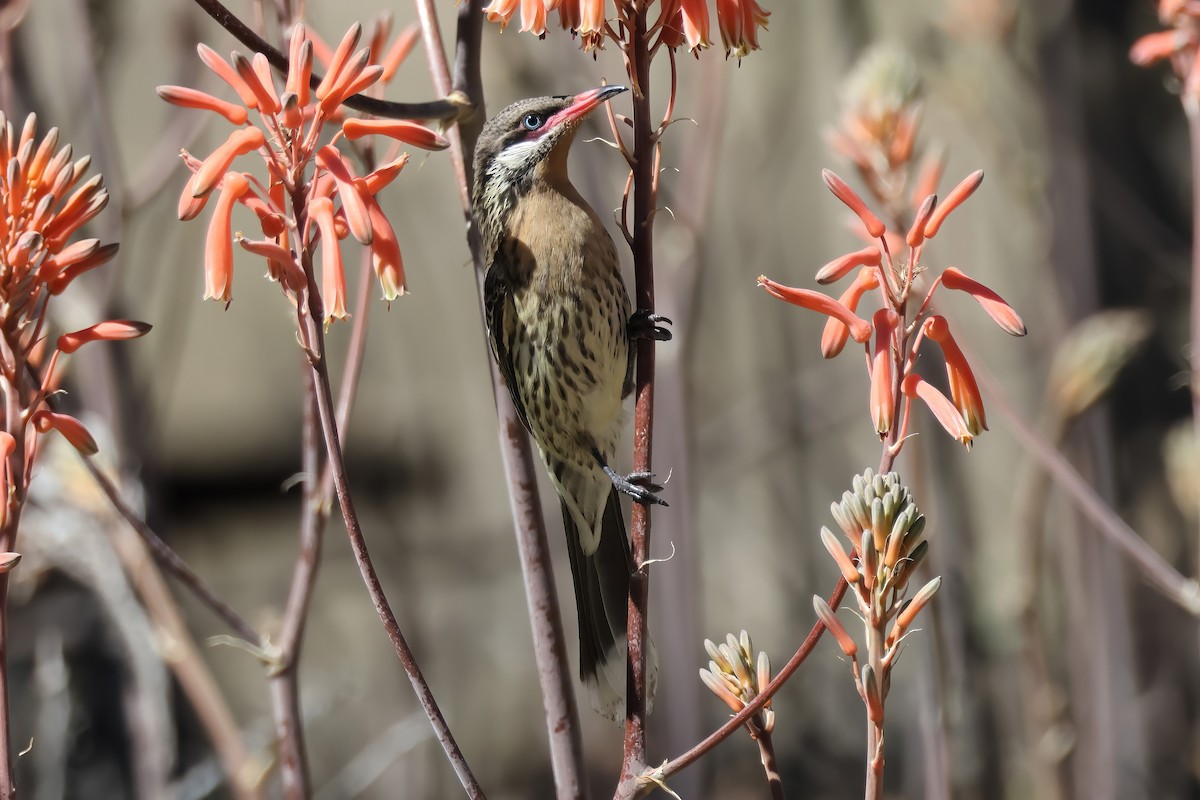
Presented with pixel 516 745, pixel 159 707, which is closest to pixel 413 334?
pixel 516 745

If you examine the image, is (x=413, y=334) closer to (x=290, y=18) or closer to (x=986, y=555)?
(x=986, y=555)

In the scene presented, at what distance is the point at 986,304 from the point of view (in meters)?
1.23

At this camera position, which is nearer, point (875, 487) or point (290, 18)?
point (875, 487)

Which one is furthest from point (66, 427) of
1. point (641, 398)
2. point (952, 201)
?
point (952, 201)

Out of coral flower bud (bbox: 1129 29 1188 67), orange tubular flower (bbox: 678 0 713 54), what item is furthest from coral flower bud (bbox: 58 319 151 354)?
coral flower bud (bbox: 1129 29 1188 67)

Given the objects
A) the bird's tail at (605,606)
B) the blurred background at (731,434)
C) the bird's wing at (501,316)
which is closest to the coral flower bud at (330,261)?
the bird's tail at (605,606)

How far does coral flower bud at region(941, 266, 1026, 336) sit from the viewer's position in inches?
46.1

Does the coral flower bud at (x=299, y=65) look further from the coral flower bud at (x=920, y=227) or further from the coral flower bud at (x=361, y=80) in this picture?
the coral flower bud at (x=920, y=227)

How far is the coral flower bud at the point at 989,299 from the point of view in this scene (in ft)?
3.84

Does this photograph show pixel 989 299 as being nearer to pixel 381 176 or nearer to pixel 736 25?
pixel 736 25

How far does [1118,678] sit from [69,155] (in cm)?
308

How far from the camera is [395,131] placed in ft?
4.01

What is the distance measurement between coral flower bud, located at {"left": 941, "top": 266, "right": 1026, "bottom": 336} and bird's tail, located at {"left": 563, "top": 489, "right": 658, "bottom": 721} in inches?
29.1

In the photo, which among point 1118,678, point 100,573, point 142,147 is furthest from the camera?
point 142,147
